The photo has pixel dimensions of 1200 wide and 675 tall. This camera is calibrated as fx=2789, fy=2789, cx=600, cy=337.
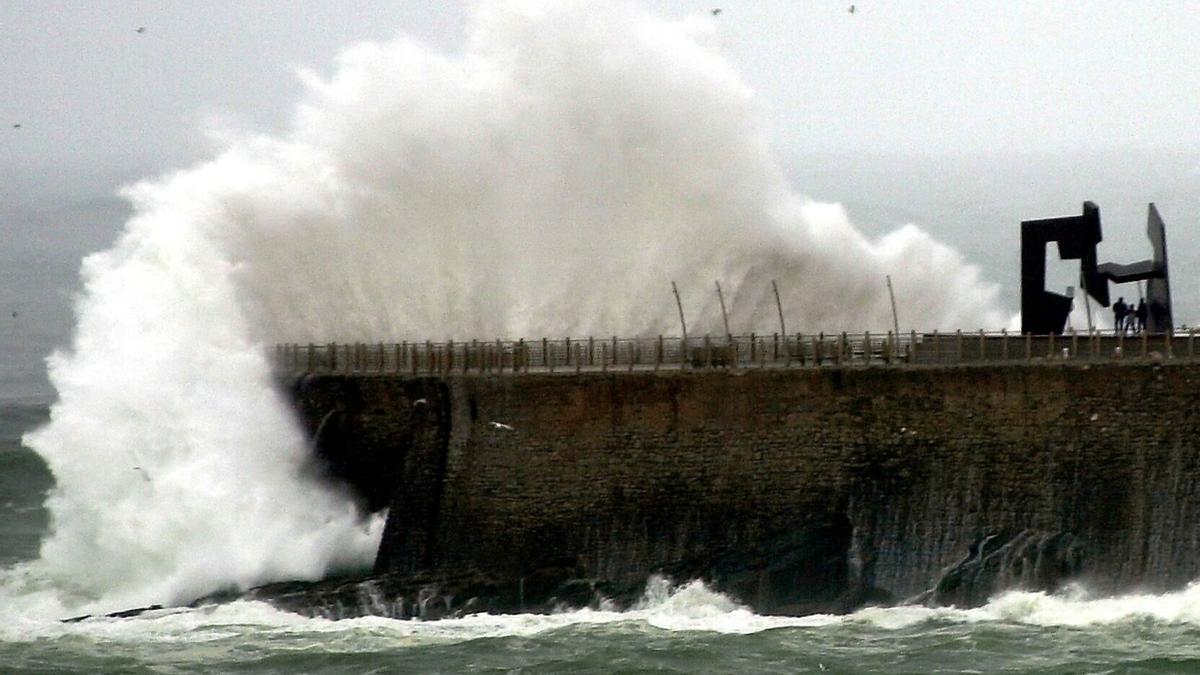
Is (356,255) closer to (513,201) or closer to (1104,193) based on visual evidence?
(513,201)

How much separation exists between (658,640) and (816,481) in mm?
5255

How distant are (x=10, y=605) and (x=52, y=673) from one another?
7.69 metres

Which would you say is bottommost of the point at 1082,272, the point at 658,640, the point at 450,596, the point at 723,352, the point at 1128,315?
the point at 658,640

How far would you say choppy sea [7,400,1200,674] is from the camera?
4447 cm

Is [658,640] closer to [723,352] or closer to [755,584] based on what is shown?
[755,584]

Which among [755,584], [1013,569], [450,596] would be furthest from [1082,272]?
[450,596]

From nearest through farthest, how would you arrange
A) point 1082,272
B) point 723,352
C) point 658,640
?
point 658,640
point 723,352
point 1082,272

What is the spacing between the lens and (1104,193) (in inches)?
6619

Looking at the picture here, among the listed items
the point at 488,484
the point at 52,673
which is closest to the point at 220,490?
the point at 488,484

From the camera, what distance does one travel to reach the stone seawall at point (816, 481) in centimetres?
4856

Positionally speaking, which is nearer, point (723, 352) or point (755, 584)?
point (755, 584)

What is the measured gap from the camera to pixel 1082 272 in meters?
54.6

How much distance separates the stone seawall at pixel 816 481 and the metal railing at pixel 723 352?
25.4 inches

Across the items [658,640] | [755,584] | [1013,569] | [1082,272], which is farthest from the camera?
[1082,272]
